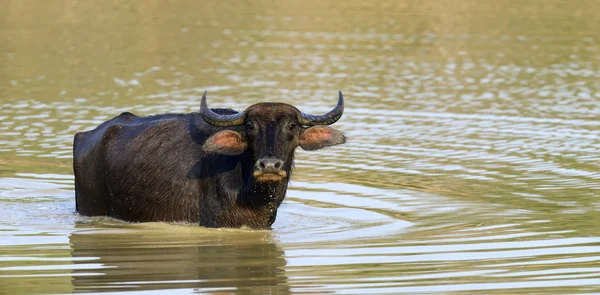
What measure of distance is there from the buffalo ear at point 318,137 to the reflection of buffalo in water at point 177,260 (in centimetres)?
96

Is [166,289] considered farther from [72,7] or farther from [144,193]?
[72,7]

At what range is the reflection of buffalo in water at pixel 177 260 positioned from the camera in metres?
10.4

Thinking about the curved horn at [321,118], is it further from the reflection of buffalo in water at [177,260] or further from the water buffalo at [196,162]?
the reflection of buffalo in water at [177,260]

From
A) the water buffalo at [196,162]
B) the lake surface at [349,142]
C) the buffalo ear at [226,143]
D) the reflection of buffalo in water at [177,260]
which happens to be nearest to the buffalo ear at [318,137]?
the water buffalo at [196,162]

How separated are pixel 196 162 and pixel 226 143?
2.56 feet

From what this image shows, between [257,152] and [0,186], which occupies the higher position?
[257,152]

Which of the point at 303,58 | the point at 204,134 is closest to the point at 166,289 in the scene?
the point at 204,134

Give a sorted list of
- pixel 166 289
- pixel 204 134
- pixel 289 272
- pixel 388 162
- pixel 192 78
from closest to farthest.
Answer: pixel 166 289, pixel 289 272, pixel 204 134, pixel 388 162, pixel 192 78

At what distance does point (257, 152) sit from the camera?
12.3 m

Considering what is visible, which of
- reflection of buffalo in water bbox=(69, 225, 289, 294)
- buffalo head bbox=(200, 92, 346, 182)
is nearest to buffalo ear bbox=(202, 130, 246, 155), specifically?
buffalo head bbox=(200, 92, 346, 182)

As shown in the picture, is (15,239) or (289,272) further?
(15,239)

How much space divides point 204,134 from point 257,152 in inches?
41.6

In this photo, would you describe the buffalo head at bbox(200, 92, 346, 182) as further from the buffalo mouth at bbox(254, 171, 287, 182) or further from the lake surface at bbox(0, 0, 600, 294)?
the lake surface at bbox(0, 0, 600, 294)

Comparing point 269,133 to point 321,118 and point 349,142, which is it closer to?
point 321,118
